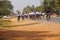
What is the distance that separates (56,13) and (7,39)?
41.7 meters

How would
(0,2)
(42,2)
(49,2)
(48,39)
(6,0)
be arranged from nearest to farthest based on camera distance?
(48,39)
(0,2)
(6,0)
(49,2)
(42,2)

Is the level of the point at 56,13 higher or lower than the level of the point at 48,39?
lower

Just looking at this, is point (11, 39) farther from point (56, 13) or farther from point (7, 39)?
point (56, 13)

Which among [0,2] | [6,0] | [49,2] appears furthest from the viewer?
[49,2]

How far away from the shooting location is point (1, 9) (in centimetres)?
2948

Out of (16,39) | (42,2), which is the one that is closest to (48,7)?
(42,2)

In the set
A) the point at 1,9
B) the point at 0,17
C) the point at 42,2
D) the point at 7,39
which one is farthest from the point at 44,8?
the point at 7,39

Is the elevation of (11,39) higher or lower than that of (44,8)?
higher

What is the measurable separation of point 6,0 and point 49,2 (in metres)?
17.6

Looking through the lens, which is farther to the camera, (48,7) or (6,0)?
(48,7)

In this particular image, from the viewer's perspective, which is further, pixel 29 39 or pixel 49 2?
pixel 49 2

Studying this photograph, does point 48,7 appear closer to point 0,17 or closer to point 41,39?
point 0,17

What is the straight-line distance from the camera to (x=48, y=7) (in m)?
49.8

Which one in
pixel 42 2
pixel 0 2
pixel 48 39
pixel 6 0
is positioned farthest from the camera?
pixel 42 2
